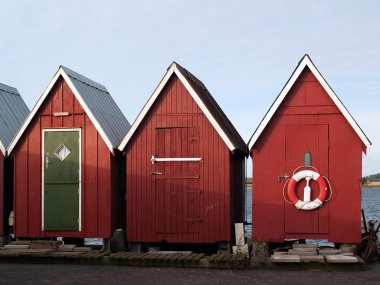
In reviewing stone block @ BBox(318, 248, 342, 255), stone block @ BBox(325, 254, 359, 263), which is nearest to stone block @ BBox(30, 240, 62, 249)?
stone block @ BBox(318, 248, 342, 255)

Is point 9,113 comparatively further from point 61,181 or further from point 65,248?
point 65,248

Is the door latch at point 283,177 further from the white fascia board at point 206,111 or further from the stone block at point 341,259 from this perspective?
the stone block at point 341,259

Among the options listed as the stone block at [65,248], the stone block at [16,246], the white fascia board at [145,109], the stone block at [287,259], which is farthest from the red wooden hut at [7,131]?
the stone block at [287,259]

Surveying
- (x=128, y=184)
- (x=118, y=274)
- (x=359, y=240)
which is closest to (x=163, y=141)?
(x=128, y=184)

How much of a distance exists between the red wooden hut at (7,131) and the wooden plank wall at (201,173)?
12.0 feet

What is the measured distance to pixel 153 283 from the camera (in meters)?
14.1

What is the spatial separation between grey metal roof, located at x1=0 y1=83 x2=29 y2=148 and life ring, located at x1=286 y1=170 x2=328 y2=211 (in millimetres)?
8008

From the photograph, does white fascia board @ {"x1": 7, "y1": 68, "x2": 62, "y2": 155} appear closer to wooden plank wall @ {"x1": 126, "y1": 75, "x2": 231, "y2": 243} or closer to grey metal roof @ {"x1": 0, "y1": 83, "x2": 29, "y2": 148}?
grey metal roof @ {"x1": 0, "y1": 83, "x2": 29, "y2": 148}

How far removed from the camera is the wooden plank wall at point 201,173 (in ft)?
58.2

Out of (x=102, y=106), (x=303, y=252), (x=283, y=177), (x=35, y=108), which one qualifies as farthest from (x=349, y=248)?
(x=35, y=108)

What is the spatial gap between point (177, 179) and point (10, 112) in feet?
20.7

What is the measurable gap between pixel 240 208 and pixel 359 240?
4363 mm

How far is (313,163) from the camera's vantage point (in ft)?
56.6

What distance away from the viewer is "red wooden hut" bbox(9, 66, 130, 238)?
18406 millimetres
